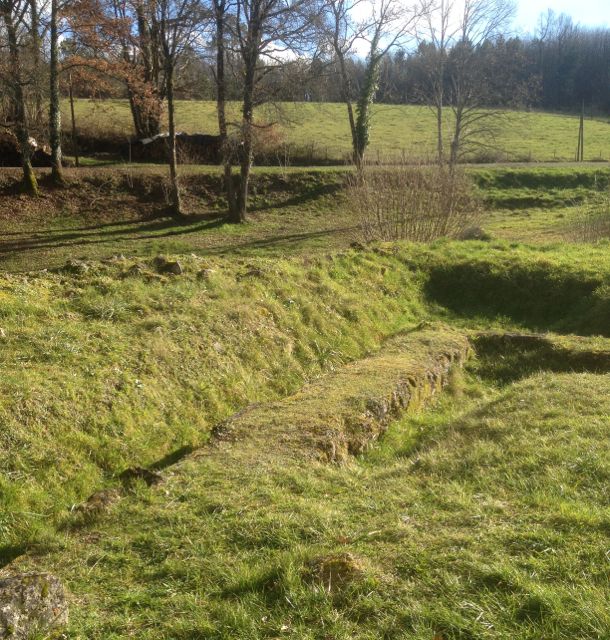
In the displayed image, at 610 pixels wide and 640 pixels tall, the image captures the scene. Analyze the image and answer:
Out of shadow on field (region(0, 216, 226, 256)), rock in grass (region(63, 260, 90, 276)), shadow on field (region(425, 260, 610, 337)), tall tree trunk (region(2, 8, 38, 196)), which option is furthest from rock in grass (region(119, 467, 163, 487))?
tall tree trunk (region(2, 8, 38, 196))

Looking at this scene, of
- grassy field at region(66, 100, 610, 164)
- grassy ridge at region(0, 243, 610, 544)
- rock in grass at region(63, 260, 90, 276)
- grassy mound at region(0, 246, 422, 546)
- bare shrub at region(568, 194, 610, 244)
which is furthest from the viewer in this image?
grassy field at region(66, 100, 610, 164)

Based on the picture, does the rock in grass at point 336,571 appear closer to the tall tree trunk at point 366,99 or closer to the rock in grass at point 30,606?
the rock in grass at point 30,606

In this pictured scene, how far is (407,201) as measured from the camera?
55.9 feet

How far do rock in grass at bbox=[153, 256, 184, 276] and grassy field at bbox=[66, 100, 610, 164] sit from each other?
571 inches

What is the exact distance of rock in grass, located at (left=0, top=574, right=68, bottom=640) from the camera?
119 inches

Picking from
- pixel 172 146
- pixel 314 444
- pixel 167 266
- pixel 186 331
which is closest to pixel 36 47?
pixel 172 146

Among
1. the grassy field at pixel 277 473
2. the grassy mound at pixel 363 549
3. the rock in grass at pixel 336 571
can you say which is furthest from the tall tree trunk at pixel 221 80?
the rock in grass at pixel 336 571

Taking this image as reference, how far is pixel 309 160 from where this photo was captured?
32656mm

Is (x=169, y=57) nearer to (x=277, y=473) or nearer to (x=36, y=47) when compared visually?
(x=36, y=47)

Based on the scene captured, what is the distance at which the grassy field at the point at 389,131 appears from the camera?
32.9m

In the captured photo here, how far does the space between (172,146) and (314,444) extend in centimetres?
1900

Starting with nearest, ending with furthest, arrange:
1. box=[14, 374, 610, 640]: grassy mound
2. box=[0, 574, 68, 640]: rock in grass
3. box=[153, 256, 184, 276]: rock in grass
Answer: box=[0, 574, 68, 640]: rock in grass, box=[14, 374, 610, 640]: grassy mound, box=[153, 256, 184, 276]: rock in grass

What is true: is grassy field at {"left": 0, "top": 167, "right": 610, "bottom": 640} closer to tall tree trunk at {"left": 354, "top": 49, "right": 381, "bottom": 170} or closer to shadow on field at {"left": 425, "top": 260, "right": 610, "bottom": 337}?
shadow on field at {"left": 425, "top": 260, "right": 610, "bottom": 337}

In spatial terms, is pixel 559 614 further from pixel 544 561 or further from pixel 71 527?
pixel 71 527
